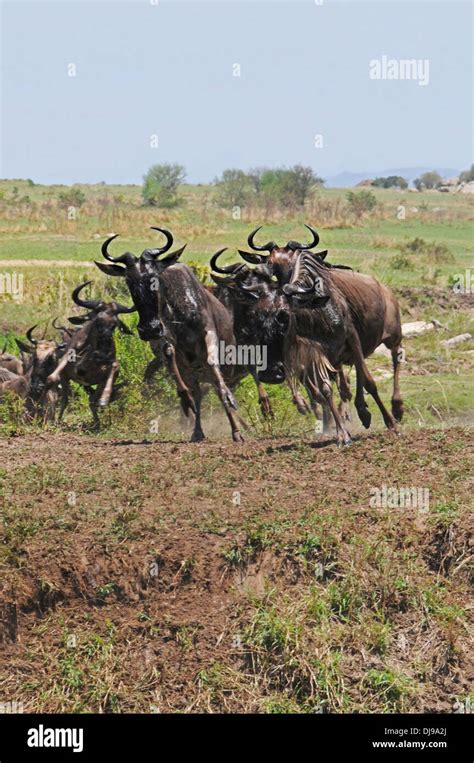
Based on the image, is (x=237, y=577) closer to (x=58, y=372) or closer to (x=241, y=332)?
(x=241, y=332)

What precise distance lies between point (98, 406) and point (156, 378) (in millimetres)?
1224

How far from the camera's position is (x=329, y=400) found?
13.8 metres

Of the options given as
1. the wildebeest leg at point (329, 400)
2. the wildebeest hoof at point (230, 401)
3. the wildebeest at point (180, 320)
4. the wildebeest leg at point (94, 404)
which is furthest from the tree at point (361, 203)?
the wildebeest leg at point (329, 400)

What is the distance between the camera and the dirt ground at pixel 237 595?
10.2 m

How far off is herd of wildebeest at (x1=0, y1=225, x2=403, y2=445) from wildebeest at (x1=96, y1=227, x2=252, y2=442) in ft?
0.04

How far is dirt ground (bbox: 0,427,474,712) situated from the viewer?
33.6 feet

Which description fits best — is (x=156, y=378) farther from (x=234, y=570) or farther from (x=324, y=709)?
(x=324, y=709)

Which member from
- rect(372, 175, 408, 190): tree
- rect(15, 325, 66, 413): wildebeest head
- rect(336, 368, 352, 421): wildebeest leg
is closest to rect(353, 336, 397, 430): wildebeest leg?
rect(336, 368, 352, 421): wildebeest leg

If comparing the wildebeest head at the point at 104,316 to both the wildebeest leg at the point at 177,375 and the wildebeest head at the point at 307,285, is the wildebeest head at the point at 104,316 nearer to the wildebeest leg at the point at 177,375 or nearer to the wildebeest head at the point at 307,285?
the wildebeest leg at the point at 177,375

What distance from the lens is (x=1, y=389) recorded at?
19203 mm

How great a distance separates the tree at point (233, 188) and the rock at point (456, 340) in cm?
3311

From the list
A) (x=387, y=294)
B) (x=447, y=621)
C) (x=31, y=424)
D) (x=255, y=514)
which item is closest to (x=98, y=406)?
(x=31, y=424)

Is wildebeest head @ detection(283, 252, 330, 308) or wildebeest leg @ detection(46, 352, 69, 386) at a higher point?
wildebeest head @ detection(283, 252, 330, 308)
